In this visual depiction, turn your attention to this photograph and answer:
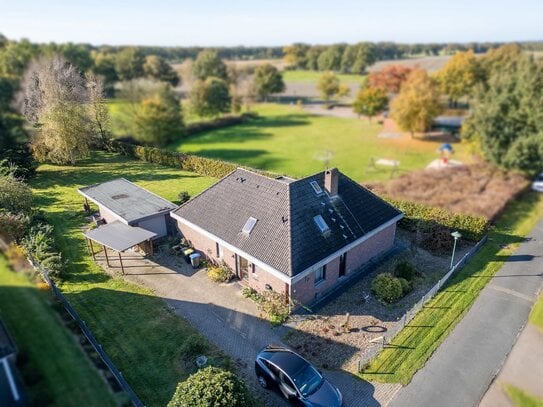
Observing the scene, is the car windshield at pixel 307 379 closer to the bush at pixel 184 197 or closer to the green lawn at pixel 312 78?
the bush at pixel 184 197

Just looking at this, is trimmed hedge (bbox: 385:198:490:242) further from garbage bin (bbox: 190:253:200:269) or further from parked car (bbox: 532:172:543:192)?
garbage bin (bbox: 190:253:200:269)

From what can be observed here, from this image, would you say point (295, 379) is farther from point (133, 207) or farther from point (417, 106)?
point (417, 106)

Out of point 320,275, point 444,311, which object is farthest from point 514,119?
point 320,275

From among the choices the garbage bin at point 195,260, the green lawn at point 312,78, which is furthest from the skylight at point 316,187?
the green lawn at point 312,78

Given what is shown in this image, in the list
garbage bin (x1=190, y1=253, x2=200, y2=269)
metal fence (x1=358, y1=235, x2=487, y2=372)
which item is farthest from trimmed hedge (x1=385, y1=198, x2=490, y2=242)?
garbage bin (x1=190, y1=253, x2=200, y2=269)

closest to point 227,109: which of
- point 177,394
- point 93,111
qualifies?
point 93,111
